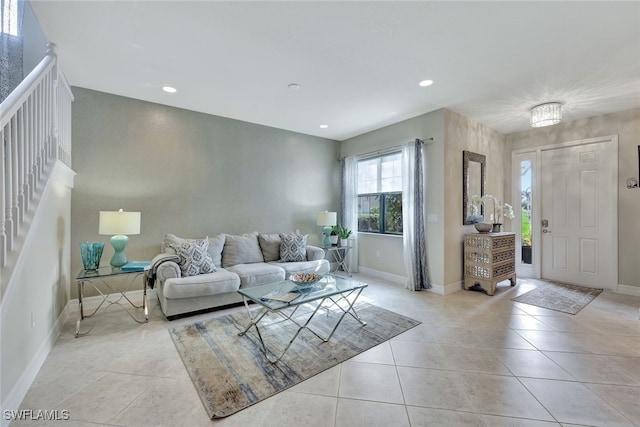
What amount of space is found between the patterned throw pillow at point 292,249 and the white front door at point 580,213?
418 cm

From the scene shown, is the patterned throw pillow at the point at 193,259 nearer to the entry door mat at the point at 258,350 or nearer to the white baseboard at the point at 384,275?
the entry door mat at the point at 258,350

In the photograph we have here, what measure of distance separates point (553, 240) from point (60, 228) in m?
6.87

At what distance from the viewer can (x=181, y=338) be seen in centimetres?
257

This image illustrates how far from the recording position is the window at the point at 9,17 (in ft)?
6.17

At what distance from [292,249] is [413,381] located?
103 inches

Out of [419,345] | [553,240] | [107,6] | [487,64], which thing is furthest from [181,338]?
[553,240]

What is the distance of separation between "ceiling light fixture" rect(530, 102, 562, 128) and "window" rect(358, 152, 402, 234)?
73.3 inches

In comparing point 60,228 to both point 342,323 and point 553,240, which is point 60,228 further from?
point 553,240

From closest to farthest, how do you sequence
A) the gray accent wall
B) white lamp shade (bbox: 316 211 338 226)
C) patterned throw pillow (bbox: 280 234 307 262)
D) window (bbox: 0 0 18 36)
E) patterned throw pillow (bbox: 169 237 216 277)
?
window (bbox: 0 0 18 36) → patterned throw pillow (bbox: 169 237 216 277) → the gray accent wall → patterned throw pillow (bbox: 280 234 307 262) → white lamp shade (bbox: 316 211 338 226)

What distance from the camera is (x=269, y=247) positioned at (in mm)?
4340

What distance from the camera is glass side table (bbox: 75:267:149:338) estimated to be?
2713 millimetres

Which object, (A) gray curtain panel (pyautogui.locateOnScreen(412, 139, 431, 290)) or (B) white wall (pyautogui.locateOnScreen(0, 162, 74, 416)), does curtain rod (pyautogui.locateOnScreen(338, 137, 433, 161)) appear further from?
(B) white wall (pyautogui.locateOnScreen(0, 162, 74, 416))

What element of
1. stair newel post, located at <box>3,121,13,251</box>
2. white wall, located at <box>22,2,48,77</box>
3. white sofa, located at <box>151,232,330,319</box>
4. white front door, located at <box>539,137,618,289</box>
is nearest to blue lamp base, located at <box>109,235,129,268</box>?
white sofa, located at <box>151,232,330,319</box>

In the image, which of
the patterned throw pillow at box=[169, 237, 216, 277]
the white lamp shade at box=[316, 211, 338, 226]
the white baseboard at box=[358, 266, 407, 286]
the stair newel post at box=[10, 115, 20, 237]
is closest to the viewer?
the stair newel post at box=[10, 115, 20, 237]
